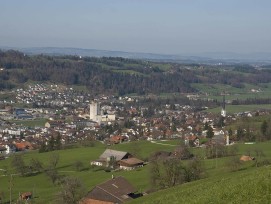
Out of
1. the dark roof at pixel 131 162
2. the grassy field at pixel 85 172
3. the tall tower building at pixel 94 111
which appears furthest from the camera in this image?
the tall tower building at pixel 94 111

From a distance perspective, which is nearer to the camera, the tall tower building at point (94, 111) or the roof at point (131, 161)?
the roof at point (131, 161)

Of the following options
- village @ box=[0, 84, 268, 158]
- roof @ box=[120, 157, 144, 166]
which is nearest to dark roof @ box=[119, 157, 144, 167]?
roof @ box=[120, 157, 144, 166]

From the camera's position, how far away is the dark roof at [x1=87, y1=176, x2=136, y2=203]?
103ft

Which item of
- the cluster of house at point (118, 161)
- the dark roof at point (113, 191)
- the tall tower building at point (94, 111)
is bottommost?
the tall tower building at point (94, 111)

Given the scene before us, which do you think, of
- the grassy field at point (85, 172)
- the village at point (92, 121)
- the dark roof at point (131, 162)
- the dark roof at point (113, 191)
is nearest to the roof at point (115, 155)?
the dark roof at point (131, 162)

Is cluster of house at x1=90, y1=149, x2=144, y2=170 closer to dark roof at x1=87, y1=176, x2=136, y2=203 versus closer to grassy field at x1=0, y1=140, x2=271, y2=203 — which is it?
grassy field at x1=0, y1=140, x2=271, y2=203

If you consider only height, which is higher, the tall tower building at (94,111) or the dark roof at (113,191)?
the dark roof at (113,191)

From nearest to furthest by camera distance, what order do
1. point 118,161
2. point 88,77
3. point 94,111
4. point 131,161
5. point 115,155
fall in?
point 131,161, point 118,161, point 115,155, point 94,111, point 88,77

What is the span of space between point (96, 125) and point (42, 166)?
170 feet

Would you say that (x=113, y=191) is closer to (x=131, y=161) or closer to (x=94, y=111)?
(x=131, y=161)

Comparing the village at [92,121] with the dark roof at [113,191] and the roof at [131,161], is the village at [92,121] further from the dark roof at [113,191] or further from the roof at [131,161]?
the dark roof at [113,191]

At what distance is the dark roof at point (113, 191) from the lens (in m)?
31.3

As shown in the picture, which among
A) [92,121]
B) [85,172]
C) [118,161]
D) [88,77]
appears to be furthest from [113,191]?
[88,77]

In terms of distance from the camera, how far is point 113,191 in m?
32.5
